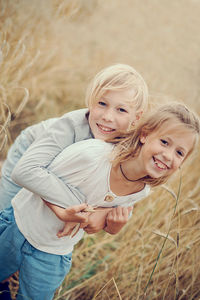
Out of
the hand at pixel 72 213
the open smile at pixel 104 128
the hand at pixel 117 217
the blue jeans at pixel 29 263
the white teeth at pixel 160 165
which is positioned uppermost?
the white teeth at pixel 160 165

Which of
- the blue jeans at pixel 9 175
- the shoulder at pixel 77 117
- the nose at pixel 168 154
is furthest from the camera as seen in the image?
the blue jeans at pixel 9 175

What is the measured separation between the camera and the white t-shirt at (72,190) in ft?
3.31

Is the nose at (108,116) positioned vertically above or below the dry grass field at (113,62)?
above

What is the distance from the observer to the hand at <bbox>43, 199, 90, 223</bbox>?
0.95 meters

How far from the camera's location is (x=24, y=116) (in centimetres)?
254

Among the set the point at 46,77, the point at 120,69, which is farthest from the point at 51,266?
the point at 46,77

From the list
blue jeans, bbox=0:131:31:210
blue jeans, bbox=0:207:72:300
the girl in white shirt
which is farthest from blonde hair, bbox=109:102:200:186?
blue jeans, bbox=0:131:31:210

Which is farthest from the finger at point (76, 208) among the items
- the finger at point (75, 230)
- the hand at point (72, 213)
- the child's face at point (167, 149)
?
the child's face at point (167, 149)

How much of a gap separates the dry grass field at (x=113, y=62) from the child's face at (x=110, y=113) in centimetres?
15

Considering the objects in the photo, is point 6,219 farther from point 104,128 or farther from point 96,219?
point 104,128

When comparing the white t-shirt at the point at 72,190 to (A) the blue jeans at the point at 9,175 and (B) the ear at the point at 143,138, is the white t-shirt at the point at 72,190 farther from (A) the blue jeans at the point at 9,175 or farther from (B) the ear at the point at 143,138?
(A) the blue jeans at the point at 9,175

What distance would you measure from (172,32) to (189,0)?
1.23m

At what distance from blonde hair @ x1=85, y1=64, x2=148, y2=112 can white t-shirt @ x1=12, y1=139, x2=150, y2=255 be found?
0.75ft

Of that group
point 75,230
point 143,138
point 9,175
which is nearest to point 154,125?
point 143,138
